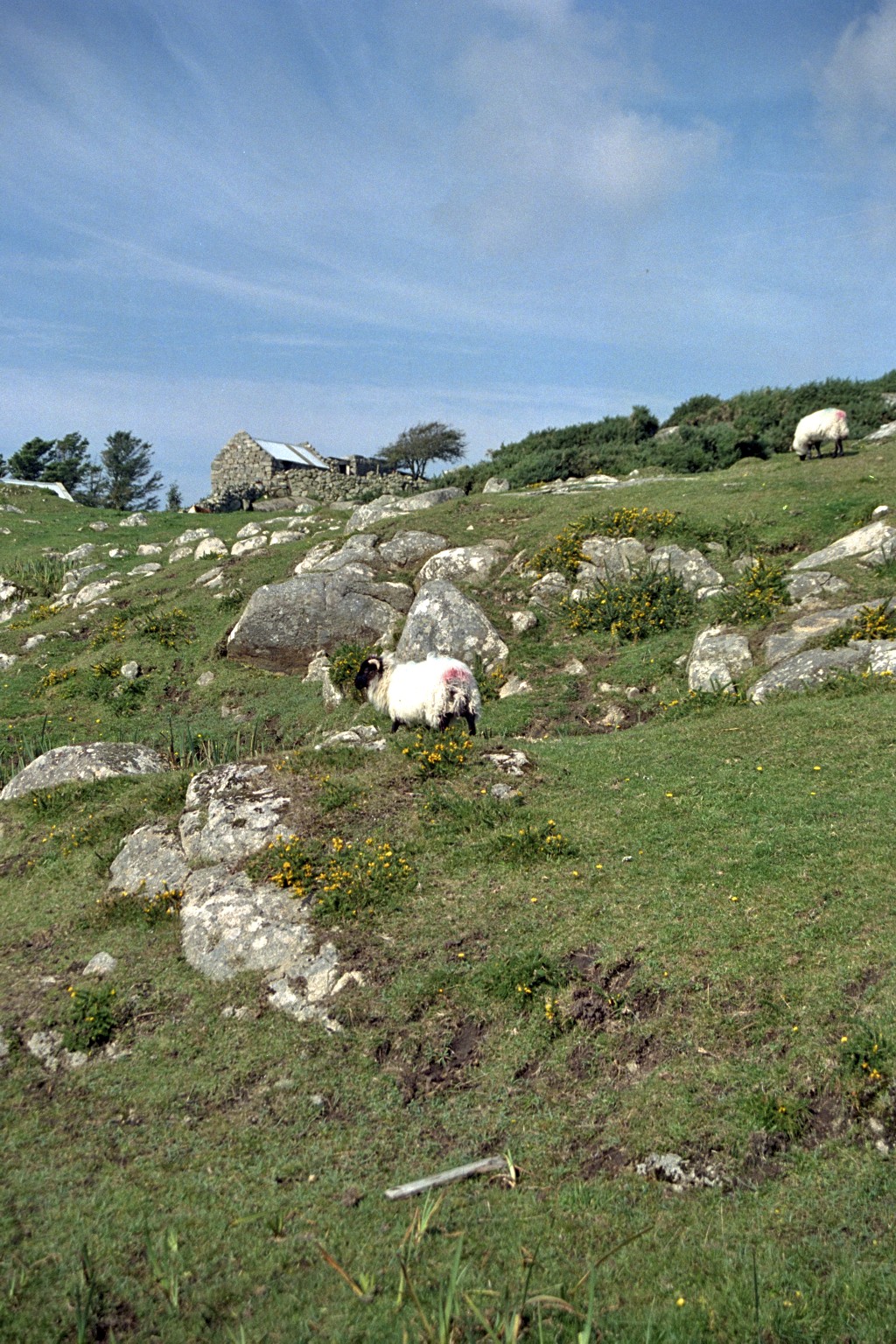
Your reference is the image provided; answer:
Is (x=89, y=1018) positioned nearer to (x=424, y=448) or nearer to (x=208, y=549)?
(x=208, y=549)

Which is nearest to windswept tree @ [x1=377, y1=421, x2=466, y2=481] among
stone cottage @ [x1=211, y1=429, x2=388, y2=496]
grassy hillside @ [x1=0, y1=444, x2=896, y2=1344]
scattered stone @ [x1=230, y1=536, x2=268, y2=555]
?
stone cottage @ [x1=211, y1=429, x2=388, y2=496]

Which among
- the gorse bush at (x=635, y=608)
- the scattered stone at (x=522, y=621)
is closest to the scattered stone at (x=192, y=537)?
the scattered stone at (x=522, y=621)

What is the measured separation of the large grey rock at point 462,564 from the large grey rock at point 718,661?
7.72m

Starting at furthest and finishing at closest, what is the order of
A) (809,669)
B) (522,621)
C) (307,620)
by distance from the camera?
(307,620) → (522,621) → (809,669)

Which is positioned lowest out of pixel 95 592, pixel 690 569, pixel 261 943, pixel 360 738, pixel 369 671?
pixel 261 943

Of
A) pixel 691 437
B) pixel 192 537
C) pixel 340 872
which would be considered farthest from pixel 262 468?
pixel 340 872

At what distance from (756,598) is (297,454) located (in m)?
42.1

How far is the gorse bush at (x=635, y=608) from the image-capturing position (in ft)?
68.0

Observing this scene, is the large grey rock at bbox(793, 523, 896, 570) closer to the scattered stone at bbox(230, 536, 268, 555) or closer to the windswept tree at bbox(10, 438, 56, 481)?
the scattered stone at bbox(230, 536, 268, 555)

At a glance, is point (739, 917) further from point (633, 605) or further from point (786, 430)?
point (786, 430)

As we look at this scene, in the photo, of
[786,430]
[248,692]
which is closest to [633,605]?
[248,692]

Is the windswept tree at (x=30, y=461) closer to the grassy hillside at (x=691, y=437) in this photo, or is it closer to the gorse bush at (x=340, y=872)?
the grassy hillside at (x=691, y=437)

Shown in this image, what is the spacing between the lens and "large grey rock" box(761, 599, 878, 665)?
55.9 ft

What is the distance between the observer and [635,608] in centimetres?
2123
